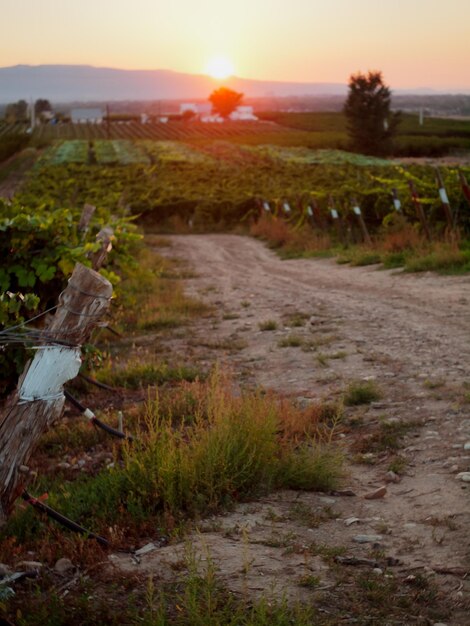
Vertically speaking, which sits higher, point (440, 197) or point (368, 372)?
point (440, 197)

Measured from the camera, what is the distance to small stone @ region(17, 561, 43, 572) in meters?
4.90

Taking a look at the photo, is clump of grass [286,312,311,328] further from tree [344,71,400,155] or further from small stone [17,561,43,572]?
tree [344,71,400,155]

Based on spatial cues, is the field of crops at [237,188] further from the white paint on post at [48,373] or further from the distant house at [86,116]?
the distant house at [86,116]

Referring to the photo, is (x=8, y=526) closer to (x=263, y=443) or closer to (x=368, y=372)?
(x=263, y=443)

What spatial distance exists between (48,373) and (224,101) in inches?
7088

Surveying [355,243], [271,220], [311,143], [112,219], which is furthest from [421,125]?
[112,219]

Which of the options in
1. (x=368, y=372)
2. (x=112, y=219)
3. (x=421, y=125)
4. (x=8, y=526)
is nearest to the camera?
(x=8, y=526)

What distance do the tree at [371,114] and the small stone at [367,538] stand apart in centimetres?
6584

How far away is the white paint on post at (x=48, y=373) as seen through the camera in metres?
4.45

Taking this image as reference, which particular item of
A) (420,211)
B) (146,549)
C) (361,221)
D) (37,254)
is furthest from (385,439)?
(361,221)

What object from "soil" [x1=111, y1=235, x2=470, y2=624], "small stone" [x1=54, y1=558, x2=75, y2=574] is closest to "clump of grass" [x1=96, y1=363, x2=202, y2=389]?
"soil" [x1=111, y1=235, x2=470, y2=624]

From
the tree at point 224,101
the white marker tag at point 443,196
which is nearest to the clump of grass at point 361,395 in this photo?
the white marker tag at point 443,196

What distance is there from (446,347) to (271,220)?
19461mm

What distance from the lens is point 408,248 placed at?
1775 centimetres
